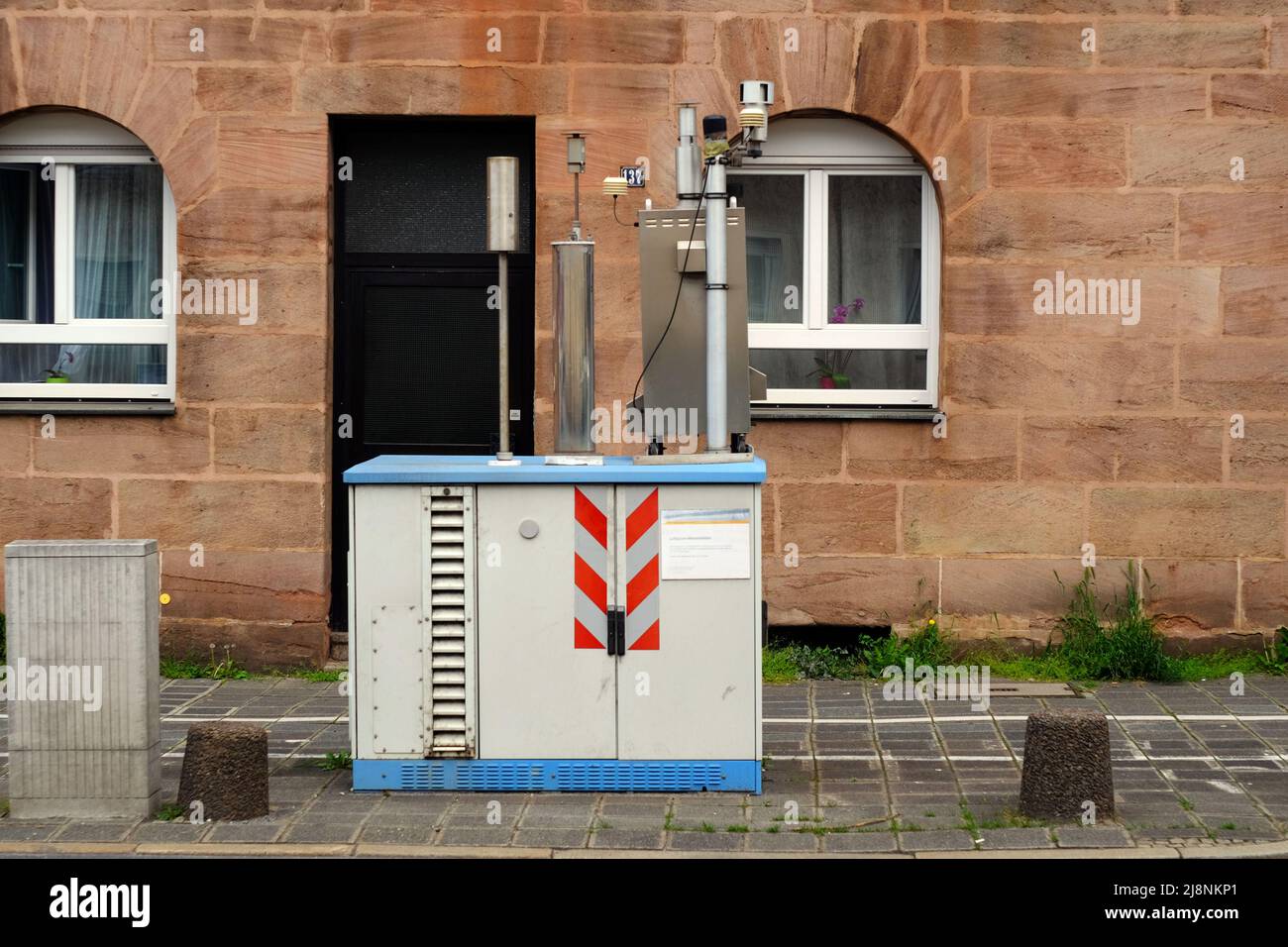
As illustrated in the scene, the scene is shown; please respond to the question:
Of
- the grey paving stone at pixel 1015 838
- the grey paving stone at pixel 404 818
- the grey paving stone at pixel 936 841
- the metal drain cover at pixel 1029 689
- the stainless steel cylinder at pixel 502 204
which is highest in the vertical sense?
the stainless steel cylinder at pixel 502 204

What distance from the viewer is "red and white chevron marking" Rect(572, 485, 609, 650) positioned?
8172mm

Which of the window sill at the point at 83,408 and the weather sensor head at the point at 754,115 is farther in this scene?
the window sill at the point at 83,408

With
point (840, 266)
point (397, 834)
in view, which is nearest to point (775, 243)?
point (840, 266)

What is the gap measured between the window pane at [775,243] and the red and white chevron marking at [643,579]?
4.18m

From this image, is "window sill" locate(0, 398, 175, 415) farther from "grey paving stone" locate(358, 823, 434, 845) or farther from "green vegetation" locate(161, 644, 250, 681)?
"grey paving stone" locate(358, 823, 434, 845)

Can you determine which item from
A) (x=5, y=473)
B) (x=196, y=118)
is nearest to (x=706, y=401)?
(x=196, y=118)

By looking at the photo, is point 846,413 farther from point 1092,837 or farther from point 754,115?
point 1092,837

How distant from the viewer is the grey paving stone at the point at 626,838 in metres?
7.34

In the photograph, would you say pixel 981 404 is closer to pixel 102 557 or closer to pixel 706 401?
pixel 706 401

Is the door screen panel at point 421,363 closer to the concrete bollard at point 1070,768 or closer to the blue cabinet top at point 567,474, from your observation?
the blue cabinet top at point 567,474

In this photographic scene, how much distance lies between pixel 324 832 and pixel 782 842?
6.45 feet

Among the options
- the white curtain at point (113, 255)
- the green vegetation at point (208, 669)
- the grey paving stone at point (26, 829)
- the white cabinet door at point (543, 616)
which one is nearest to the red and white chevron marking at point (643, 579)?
the white cabinet door at point (543, 616)

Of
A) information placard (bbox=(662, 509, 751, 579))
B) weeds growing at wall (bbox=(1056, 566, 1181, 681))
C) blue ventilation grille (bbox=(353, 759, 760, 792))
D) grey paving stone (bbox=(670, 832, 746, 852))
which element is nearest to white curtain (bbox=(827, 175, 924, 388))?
weeds growing at wall (bbox=(1056, 566, 1181, 681))

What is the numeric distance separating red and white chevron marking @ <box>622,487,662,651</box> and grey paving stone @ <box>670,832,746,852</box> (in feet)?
3.27
